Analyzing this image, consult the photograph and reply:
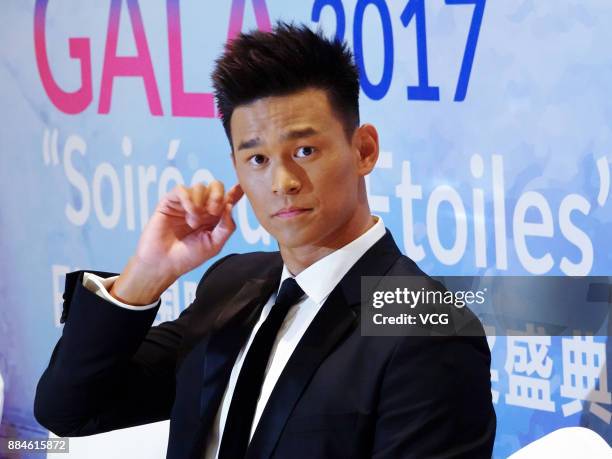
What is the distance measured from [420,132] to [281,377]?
123 centimetres

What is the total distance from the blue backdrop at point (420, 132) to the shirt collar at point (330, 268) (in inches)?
37.2

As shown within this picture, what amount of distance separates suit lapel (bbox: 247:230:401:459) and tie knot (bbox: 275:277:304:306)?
0.22 ft

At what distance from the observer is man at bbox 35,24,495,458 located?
159 centimetres

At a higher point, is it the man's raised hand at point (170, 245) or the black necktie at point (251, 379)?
the man's raised hand at point (170, 245)

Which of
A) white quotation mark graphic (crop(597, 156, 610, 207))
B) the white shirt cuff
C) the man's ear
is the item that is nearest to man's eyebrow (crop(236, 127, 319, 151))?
the man's ear

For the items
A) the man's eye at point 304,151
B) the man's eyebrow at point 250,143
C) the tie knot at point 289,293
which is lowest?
the tie knot at point 289,293

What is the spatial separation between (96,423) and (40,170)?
2.03 m

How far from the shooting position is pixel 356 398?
1615 millimetres

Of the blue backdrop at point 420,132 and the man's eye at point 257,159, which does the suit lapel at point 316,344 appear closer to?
the man's eye at point 257,159

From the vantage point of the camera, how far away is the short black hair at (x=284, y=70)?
68.2 inches

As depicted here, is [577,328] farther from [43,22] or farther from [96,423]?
[43,22]

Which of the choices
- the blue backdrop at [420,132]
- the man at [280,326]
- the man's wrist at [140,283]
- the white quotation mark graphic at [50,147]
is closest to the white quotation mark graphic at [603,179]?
the blue backdrop at [420,132]

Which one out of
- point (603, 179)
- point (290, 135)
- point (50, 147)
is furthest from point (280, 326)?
point (50, 147)

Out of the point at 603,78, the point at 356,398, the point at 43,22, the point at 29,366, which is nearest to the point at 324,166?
the point at 356,398
